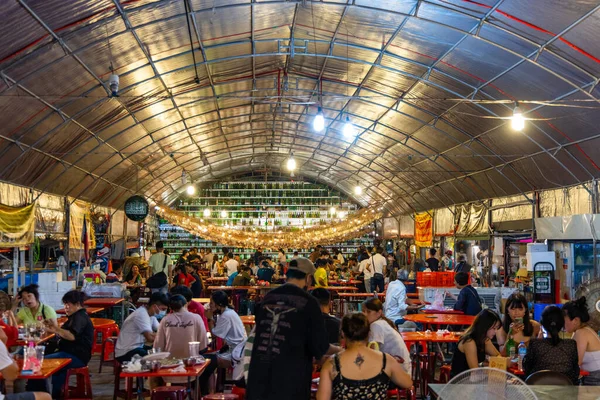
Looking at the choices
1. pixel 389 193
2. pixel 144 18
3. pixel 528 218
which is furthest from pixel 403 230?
pixel 144 18

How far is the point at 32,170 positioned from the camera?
15.4 meters

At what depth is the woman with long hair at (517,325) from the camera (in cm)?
691

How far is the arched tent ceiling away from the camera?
10570 mm

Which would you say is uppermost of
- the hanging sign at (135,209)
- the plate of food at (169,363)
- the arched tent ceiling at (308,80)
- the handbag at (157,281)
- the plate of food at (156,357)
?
the arched tent ceiling at (308,80)

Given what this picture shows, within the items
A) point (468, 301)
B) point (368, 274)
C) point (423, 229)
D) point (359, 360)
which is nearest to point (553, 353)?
point (359, 360)

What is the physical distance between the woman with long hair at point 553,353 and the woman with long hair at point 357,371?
1959 millimetres

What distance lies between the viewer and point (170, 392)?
6.00 meters

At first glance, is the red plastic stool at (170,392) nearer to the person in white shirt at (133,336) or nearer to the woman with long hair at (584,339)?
the person in white shirt at (133,336)

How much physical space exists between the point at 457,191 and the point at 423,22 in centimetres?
1035

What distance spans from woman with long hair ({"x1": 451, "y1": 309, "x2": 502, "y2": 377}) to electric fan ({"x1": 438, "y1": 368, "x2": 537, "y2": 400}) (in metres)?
2.09

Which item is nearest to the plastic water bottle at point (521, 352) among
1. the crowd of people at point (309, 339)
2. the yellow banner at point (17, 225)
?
the crowd of people at point (309, 339)

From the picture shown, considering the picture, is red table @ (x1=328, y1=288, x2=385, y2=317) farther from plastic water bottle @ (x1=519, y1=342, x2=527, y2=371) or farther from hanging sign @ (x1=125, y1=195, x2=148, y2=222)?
plastic water bottle @ (x1=519, y1=342, x2=527, y2=371)

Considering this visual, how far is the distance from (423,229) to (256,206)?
859cm

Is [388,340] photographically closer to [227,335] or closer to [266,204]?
[227,335]
